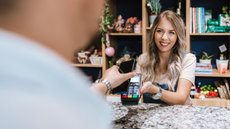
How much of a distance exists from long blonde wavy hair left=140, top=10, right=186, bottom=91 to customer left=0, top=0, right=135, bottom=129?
176cm

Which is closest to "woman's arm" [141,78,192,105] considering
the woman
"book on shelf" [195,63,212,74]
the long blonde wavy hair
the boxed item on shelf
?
the woman

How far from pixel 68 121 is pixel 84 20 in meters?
0.09

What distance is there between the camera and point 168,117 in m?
1.06

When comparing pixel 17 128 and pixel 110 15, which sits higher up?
pixel 110 15

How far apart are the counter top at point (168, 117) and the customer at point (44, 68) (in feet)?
2.59

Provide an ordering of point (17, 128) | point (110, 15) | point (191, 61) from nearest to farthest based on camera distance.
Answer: point (17, 128), point (191, 61), point (110, 15)

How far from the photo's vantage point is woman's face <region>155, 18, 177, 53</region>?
6.56 feet

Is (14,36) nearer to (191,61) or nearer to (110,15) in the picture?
(191,61)

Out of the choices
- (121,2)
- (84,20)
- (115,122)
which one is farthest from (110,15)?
(84,20)

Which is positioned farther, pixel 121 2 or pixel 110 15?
pixel 121 2

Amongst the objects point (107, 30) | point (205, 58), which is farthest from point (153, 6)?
point (205, 58)

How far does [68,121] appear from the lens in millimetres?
181

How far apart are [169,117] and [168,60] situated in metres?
1.06

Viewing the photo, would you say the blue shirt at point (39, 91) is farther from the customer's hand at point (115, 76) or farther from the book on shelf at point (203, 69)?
the book on shelf at point (203, 69)
